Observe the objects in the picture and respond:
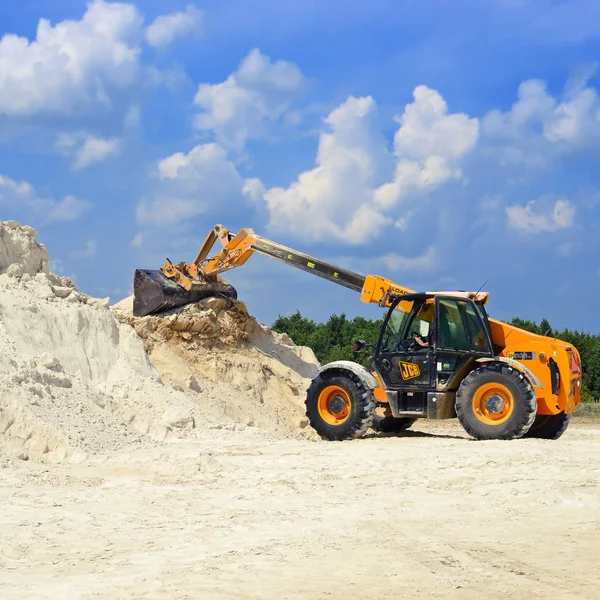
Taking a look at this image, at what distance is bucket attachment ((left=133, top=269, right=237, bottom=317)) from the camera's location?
19.5m

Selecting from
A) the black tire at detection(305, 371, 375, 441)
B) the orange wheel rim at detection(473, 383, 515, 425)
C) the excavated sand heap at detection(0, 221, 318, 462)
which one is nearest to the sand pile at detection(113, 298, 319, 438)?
the excavated sand heap at detection(0, 221, 318, 462)

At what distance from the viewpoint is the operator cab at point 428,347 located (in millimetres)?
13805

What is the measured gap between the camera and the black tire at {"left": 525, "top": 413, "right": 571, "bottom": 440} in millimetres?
14547

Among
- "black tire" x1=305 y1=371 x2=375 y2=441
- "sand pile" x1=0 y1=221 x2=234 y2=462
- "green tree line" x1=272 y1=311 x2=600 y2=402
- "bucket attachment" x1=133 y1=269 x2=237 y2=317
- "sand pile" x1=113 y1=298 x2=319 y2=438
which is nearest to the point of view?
"sand pile" x1=0 y1=221 x2=234 y2=462

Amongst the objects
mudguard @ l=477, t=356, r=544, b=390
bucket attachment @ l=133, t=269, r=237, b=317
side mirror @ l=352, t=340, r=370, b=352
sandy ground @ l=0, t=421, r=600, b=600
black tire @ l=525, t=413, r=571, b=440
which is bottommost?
sandy ground @ l=0, t=421, r=600, b=600

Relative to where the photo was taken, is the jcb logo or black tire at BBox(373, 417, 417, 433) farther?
black tire at BBox(373, 417, 417, 433)

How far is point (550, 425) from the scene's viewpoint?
14625mm

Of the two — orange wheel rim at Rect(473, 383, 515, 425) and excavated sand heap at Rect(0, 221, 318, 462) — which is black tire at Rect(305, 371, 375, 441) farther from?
→ orange wheel rim at Rect(473, 383, 515, 425)

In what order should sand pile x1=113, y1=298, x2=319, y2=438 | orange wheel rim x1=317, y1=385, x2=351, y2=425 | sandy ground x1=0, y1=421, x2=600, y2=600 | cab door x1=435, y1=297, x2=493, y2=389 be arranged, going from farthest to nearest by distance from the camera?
sand pile x1=113, y1=298, x2=319, y2=438 < orange wheel rim x1=317, y1=385, x2=351, y2=425 < cab door x1=435, y1=297, x2=493, y2=389 < sandy ground x1=0, y1=421, x2=600, y2=600

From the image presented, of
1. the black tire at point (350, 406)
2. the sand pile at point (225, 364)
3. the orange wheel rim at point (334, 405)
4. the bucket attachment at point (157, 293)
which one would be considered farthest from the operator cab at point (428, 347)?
the bucket attachment at point (157, 293)

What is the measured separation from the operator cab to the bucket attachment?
664 centimetres

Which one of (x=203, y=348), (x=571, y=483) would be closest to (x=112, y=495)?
(x=571, y=483)

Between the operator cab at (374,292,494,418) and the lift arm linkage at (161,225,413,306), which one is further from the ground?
the lift arm linkage at (161,225,413,306)

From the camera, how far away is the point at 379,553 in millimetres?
7430
